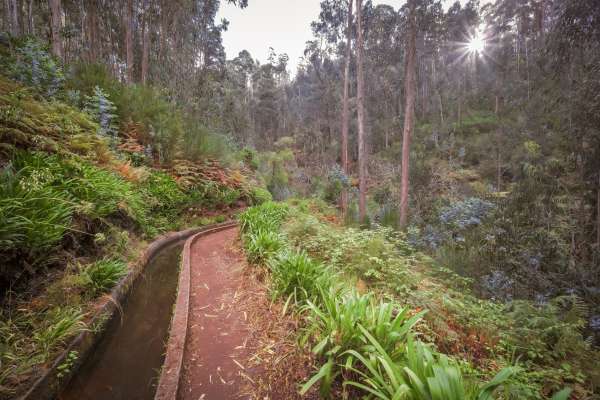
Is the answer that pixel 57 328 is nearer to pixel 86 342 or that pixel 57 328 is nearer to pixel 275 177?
pixel 86 342

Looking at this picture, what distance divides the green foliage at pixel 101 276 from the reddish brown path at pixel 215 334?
1.03 meters

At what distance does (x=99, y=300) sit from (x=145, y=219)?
311 cm

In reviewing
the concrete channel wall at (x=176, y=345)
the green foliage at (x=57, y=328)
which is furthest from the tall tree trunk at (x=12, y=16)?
the green foliage at (x=57, y=328)

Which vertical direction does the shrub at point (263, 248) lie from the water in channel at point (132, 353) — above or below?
above

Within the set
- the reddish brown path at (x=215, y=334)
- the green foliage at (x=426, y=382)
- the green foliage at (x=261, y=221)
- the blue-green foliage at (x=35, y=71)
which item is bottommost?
the reddish brown path at (x=215, y=334)

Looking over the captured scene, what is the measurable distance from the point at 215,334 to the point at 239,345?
371 millimetres

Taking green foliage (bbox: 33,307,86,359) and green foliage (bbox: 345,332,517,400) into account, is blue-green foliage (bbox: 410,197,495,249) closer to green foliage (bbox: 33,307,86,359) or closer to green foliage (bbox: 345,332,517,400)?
green foliage (bbox: 345,332,517,400)

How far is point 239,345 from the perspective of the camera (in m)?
2.80

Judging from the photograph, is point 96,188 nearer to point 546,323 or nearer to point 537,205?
point 546,323

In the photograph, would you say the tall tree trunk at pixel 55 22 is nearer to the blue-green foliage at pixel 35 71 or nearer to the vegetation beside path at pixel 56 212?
the vegetation beside path at pixel 56 212

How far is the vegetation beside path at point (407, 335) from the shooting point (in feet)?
5.77

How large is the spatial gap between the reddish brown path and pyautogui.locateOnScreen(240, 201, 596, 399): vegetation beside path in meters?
0.58

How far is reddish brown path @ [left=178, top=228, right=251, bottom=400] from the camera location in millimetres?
2268

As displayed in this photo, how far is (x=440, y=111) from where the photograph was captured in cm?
2912
